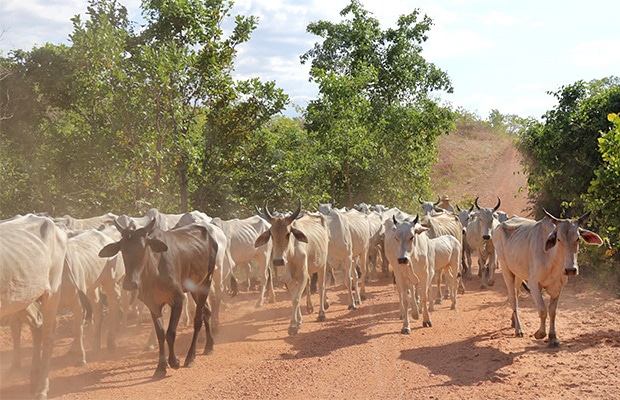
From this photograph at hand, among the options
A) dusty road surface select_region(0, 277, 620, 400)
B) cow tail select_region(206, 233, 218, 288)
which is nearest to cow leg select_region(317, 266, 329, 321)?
dusty road surface select_region(0, 277, 620, 400)

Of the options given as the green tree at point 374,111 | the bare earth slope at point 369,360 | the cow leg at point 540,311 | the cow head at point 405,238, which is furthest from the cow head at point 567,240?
the green tree at point 374,111

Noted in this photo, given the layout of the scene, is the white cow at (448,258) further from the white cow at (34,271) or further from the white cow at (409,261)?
the white cow at (34,271)

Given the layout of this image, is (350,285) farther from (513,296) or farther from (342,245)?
(513,296)

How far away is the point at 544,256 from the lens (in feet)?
31.2

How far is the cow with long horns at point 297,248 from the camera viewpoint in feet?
35.3

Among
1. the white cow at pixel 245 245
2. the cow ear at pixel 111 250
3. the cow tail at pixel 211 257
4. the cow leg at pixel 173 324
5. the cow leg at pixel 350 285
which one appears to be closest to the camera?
the cow ear at pixel 111 250

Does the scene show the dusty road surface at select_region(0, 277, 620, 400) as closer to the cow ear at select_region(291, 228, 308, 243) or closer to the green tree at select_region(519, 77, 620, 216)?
the cow ear at select_region(291, 228, 308, 243)

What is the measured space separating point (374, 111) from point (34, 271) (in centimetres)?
2147

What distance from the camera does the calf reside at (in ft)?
26.3

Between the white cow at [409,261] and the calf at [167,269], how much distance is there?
3.09 m

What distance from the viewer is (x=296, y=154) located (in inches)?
783

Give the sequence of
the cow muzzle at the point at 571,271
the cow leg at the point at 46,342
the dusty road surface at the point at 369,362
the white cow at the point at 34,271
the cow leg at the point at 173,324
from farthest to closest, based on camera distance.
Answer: the cow muzzle at the point at 571,271 < the cow leg at the point at 173,324 < the dusty road surface at the point at 369,362 < the cow leg at the point at 46,342 < the white cow at the point at 34,271

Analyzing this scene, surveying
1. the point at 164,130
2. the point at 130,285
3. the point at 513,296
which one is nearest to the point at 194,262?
the point at 130,285

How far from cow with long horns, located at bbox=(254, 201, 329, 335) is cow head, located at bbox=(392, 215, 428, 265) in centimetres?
153
